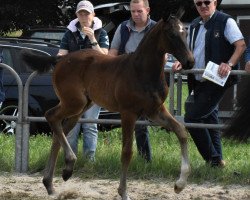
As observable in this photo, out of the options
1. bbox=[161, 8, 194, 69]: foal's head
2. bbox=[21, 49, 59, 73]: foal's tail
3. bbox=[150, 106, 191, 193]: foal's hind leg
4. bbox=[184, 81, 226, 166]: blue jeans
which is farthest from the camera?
bbox=[184, 81, 226, 166]: blue jeans

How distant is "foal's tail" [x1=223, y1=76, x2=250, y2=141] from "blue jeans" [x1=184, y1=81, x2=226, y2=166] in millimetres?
1324

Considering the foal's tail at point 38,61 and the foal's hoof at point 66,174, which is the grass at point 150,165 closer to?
the foal's hoof at point 66,174

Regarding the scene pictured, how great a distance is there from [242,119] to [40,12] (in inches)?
985

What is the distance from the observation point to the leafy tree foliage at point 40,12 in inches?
1141

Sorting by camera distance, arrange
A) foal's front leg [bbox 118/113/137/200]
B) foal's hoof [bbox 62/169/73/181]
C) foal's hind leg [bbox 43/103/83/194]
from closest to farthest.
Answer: foal's front leg [bbox 118/113/137/200]
foal's hoof [bbox 62/169/73/181]
foal's hind leg [bbox 43/103/83/194]

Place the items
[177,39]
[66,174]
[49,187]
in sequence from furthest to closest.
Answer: [49,187] < [66,174] < [177,39]

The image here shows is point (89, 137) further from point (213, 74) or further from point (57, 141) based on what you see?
point (213, 74)

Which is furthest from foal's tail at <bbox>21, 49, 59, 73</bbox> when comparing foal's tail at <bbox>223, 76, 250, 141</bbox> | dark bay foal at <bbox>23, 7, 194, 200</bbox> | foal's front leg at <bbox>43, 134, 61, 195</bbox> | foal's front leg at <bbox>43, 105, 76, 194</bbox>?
foal's tail at <bbox>223, 76, 250, 141</bbox>

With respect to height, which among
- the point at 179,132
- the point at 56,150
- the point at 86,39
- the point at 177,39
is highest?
the point at 177,39

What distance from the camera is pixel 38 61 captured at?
696cm

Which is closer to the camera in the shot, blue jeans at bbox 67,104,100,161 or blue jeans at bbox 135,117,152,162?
blue jeans at bbox 135,117,152,162

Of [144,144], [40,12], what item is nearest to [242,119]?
[144,144]

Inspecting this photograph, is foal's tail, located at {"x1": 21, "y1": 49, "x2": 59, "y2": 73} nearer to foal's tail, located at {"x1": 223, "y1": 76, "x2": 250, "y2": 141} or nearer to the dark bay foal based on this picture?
the dark bay foal

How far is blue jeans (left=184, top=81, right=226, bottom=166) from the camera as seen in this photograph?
710cm
